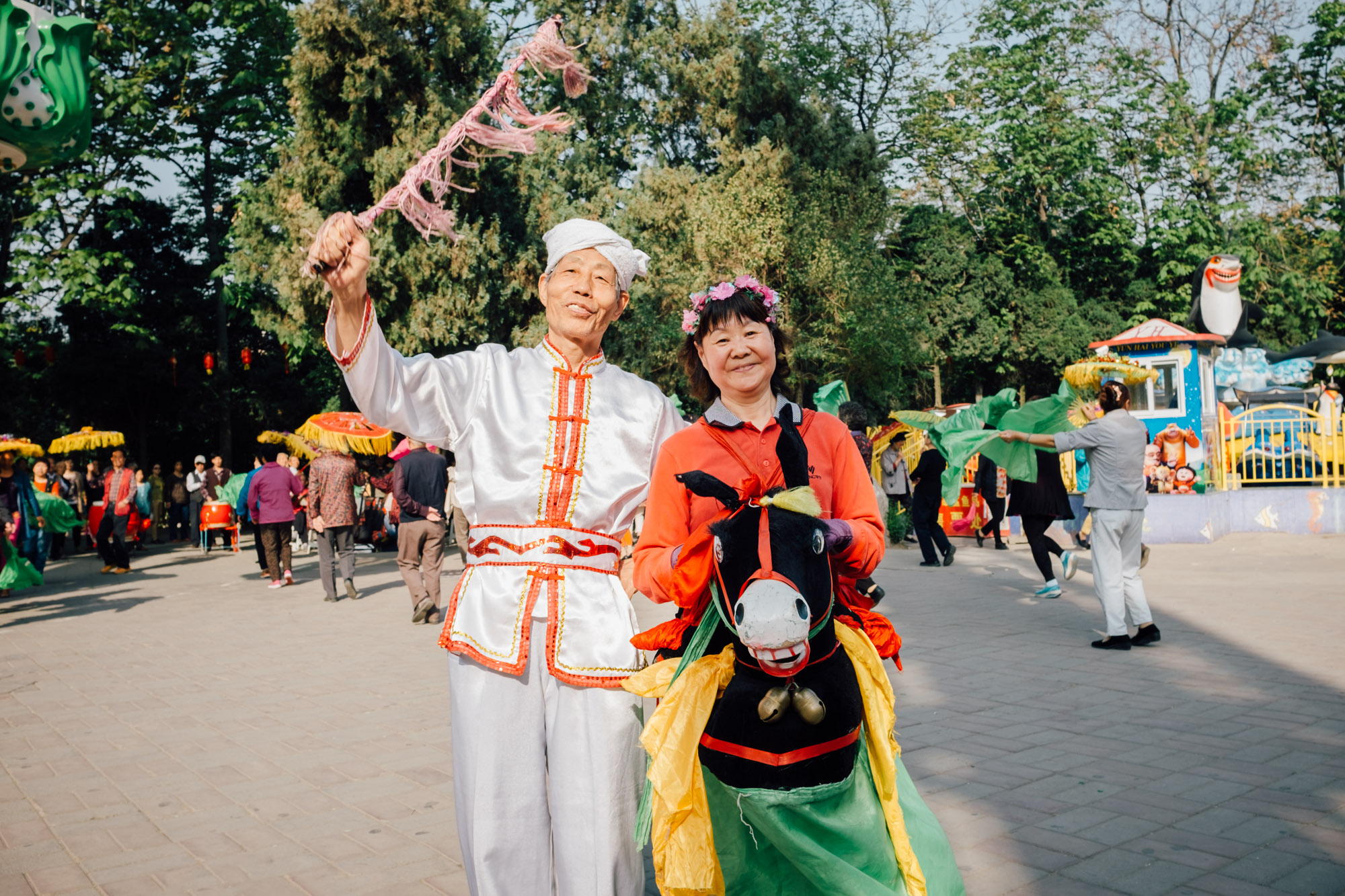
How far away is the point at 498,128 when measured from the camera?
3.46 metres

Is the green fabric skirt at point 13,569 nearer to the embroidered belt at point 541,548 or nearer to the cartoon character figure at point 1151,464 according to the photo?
the embroidered belt at point 541,548

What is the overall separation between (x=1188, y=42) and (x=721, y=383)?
116ft

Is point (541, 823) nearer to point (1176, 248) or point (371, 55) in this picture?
point (371, 55)

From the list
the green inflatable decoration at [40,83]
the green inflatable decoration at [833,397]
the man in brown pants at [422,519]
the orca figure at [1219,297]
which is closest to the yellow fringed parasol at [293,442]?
the man in brown pants at [422,519]

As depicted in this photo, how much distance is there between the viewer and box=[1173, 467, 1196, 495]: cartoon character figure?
1579 centimetres

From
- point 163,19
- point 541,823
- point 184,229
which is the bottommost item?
point 541,823

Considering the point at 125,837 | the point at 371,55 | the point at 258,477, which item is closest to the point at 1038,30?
the point at 371,55

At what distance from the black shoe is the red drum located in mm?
17245

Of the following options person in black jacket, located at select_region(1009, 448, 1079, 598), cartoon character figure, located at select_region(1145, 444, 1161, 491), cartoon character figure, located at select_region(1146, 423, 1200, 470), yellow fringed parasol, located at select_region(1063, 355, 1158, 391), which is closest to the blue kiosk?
cartoon character figure, located at select_region(1146, 423, 1200, 470)

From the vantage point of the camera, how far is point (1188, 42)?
32.0 m

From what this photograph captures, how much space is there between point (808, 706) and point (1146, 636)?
630cm

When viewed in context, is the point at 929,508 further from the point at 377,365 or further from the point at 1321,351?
the point at 1321,351

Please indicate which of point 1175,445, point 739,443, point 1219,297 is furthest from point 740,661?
point 1219,297

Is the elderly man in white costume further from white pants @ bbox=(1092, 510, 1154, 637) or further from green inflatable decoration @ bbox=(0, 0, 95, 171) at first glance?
white pants @ bbox=(1092, 510, 1154, 637)
